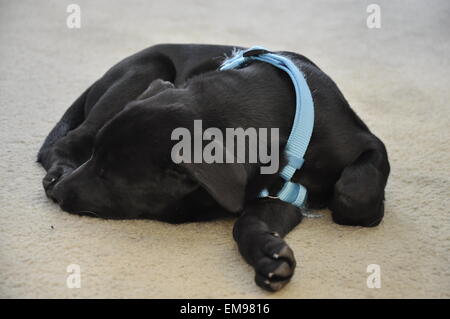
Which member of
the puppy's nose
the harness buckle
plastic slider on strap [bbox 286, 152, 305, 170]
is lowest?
the puppy's nose

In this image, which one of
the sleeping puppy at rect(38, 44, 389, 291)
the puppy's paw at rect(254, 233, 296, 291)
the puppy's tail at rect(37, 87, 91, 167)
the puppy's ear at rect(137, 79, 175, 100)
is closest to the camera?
the puppy's paw at rect(254, 233, 296, 291)

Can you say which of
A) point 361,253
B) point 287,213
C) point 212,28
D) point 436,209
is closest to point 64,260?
point 287,213

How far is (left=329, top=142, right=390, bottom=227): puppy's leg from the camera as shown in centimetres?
176

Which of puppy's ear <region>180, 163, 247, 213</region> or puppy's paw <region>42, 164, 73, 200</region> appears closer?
puppy's ear <region>180, 163, 247, 213</region>

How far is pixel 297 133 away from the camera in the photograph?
69.1 inches

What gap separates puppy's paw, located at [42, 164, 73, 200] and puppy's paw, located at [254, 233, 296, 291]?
31.7 inches

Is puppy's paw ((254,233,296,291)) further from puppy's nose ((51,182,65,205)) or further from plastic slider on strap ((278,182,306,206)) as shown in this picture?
puppy's nose ((51,182,65,205))

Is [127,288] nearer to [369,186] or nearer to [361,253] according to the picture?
[361,253]

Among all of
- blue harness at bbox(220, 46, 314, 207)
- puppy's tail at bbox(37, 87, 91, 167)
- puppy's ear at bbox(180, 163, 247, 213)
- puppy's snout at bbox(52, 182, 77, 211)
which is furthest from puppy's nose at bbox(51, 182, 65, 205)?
blue harness at bbox(220, 46, 314, 207)

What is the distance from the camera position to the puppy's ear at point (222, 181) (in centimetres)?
151

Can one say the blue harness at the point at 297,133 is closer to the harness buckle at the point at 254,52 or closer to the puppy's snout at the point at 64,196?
the harness buckle at the point at 254,52

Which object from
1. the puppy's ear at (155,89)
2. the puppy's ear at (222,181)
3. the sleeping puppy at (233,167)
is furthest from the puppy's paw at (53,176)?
the puppy's ear at (222,181)

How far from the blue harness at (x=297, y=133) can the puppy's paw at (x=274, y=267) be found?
0.32 m

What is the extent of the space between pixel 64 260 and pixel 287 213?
0.70 meters
